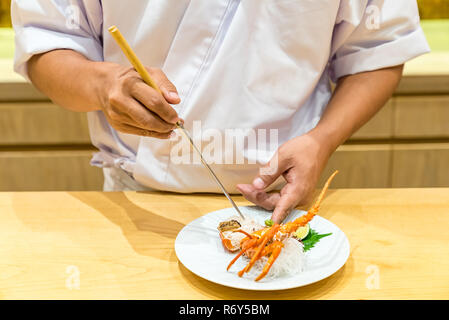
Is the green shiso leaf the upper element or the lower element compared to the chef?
lower

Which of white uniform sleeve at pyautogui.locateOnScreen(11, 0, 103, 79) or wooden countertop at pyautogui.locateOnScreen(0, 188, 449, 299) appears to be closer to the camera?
wooden countertop at pyautogui.locateOnScreen(0, 188, 449, 299)

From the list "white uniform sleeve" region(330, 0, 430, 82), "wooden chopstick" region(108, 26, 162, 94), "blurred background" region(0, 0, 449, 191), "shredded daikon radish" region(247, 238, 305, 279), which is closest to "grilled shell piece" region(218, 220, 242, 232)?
"shredded daikon radish" region(247, 238, 305, 279)

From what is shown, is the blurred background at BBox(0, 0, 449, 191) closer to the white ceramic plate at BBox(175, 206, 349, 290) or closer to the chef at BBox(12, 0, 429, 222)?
the chef at BBox(12, 0, 429, 222)

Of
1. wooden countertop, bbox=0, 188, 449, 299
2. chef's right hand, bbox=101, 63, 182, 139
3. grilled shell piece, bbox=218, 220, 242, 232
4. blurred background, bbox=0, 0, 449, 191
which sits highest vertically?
chef's right hand, bbox=101, 63, 182, 139

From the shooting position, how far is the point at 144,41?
1.13m

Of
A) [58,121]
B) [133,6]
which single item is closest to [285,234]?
[133,6]

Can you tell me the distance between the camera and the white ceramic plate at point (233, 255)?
82 centimetres

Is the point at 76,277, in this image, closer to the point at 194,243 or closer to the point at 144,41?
the point at 194,243

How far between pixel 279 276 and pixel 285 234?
0.10 m

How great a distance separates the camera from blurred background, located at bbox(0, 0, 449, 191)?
2285 mm

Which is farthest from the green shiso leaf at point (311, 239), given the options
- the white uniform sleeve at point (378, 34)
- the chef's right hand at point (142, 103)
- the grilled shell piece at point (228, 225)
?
the white uniform sleeve at point (378, 34)

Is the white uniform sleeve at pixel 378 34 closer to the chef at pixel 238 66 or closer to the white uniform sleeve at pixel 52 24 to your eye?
the chef at pixel 238 66

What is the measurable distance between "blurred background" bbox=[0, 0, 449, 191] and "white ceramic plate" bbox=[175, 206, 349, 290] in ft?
4.73

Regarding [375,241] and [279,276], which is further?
[375,241]
